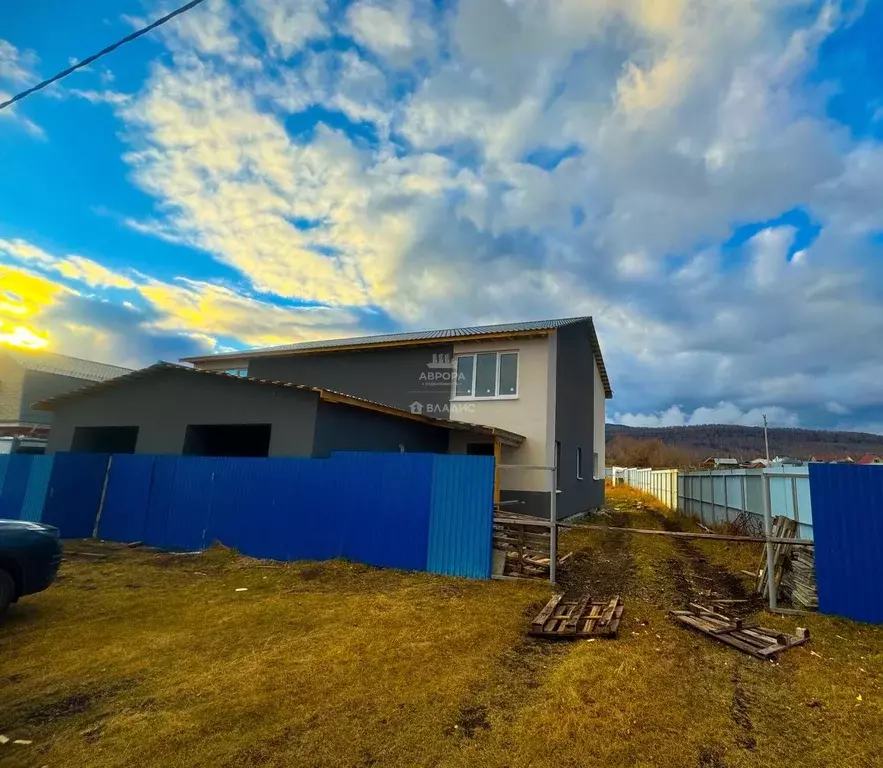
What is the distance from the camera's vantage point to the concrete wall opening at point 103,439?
1447 cm

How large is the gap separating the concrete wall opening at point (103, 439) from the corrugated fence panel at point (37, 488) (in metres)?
2.08

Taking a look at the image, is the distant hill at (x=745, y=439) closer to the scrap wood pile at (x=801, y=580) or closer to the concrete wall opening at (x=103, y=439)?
the scrap wood pile at (x=801, y=580)

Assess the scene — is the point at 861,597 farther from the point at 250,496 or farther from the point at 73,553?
the point at 73,553

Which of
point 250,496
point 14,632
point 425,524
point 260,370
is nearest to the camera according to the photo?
point 14,632

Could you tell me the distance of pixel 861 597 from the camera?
6.02 metres

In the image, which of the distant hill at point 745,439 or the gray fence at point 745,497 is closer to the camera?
the gray fence at point 745,497

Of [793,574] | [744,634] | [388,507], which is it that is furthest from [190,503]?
[793,574]

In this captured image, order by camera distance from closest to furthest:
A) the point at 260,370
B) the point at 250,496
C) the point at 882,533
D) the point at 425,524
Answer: the point at 882,533 < the point at 425,524 < the point at 250,496 < the point at 260,370

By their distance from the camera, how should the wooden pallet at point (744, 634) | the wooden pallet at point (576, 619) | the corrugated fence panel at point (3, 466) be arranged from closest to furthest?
the wooden pallet at point (744, 634) < the wooden pallet at point (576, 619) < the corrugated fence panel at point (3, 466)

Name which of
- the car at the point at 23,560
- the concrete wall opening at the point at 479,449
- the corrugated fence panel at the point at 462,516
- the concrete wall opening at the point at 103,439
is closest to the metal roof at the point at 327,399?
the concrete wall opening at the point at 103,439

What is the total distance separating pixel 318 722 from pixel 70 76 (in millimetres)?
7938

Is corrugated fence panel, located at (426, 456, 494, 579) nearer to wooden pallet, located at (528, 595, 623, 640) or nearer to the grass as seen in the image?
the grass

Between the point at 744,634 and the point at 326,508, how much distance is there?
6822mm

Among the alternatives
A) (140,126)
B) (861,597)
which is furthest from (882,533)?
(140,126)
